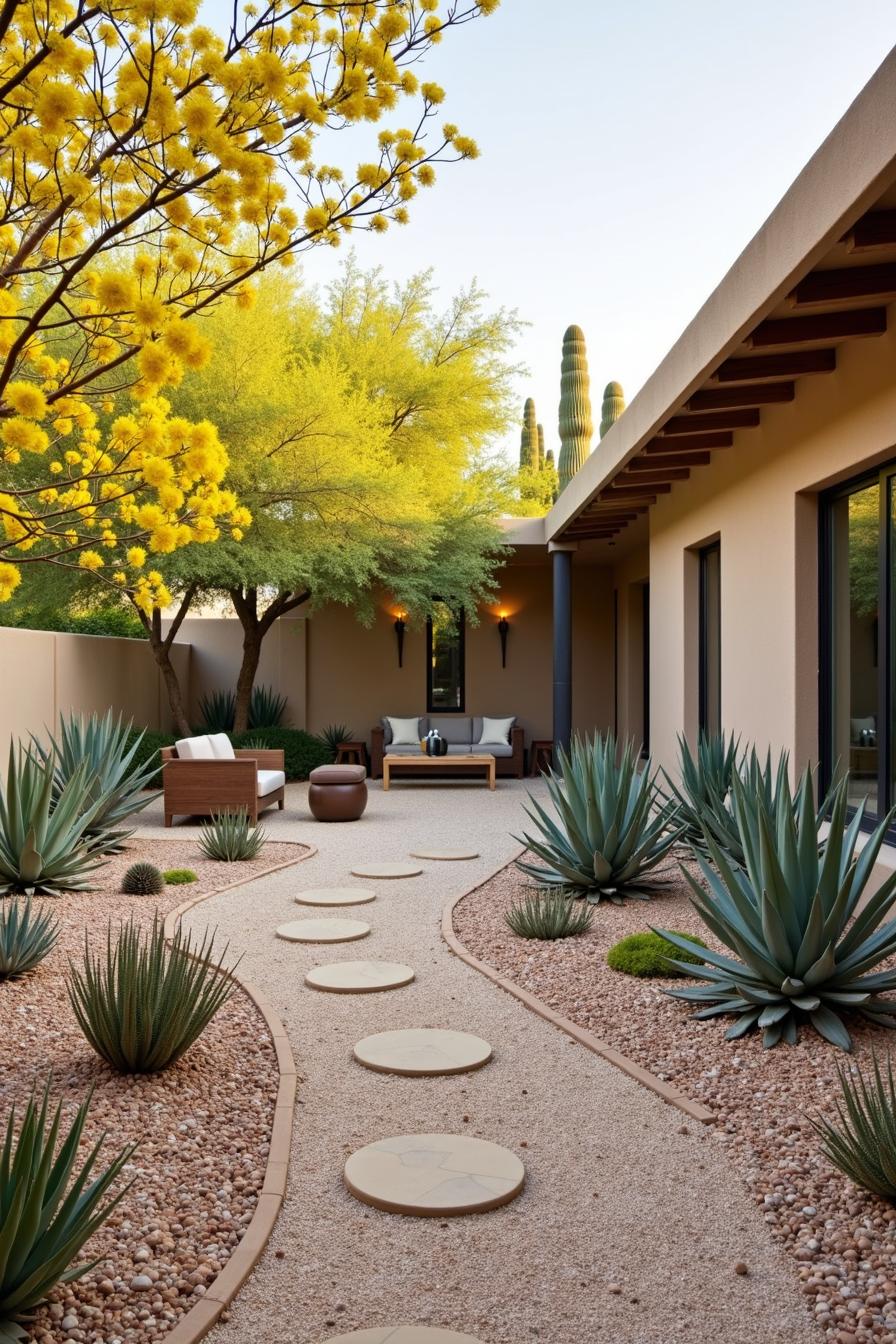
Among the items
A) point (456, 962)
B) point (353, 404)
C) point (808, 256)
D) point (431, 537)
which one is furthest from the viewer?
point (431, 537)

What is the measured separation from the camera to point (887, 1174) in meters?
2.73

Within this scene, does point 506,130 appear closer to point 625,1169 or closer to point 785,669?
point 785,669

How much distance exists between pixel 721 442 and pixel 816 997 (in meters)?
5.00

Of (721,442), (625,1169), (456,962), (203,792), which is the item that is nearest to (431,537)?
(203,792)

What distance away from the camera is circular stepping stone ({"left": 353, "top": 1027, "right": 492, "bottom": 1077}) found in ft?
12.8

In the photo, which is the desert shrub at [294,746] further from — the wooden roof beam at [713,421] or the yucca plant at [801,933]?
the yucca plant at [801,933]

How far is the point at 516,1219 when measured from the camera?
2826 millimetres

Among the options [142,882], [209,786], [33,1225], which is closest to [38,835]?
[142,882]

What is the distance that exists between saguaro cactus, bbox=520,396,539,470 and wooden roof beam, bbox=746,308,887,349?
25371mm

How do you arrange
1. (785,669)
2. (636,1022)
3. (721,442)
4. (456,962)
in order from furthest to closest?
(721,442), (785,669), (456,962), (636,1022)

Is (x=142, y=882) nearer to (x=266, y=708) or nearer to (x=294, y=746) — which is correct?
(x=294, y=746)

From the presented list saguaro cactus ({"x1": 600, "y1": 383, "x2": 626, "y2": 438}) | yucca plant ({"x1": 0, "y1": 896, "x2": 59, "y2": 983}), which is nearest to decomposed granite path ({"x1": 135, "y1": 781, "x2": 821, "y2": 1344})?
yucca plant ({"x1": 0, "y1": 896, "x2": 59, "y2": 983})

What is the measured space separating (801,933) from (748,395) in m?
3.69

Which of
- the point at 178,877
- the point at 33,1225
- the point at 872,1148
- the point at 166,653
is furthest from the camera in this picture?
the point at 166,653
